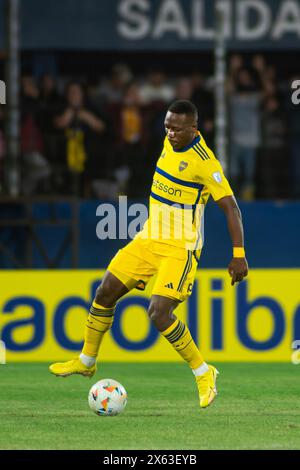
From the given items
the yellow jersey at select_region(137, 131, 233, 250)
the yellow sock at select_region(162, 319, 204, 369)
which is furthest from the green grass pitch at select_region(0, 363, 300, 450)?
the yellow jersey at select_region(137, 131, 233, 250)

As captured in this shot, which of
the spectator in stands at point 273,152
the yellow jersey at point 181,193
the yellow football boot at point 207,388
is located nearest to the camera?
the yellow football boot at point 207,388

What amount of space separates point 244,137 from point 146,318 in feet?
10.2

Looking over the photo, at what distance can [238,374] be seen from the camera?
12258 millimetres

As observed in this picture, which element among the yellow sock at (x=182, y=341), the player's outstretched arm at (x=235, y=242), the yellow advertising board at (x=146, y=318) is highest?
the player's outstretched arm at (x=235, y=242)

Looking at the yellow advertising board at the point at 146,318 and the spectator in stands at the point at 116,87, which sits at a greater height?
the spectator in stands at the point at 116,87

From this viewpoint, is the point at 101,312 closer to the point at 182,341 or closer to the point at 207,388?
the point at 182,341

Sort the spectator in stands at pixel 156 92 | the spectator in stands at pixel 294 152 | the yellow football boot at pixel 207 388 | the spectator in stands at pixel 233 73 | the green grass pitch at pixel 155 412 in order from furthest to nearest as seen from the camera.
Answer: the spectator in stands at pixel 156 92, the spectator in stands at pixel 233 73, the spectator in stands at pixel 294 152, the yellow football boot at pixel 207 388, the green grass pitch at pixel 155 412

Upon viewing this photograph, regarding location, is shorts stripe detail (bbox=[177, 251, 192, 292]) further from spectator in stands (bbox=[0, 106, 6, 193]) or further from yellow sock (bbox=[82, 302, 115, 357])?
spectator in stands (bbox=[0, 106, 6, 193])

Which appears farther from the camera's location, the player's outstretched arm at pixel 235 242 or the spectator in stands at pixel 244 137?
the spectator in stands at pixel 244 137

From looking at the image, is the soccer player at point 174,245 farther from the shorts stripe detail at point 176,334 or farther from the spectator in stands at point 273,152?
the spectator in stands at point 273,152

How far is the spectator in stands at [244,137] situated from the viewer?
51.3 feet

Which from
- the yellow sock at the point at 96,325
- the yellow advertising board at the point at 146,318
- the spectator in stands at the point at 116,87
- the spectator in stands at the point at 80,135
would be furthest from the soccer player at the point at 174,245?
the spectator in stands at the point at 116,87

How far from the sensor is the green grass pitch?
310 inches

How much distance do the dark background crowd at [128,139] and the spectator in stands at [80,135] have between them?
1 centimetres
